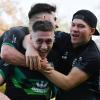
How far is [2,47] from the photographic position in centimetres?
258

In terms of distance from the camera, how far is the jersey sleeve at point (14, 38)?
2598 millimetres

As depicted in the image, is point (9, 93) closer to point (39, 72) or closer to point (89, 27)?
point (39, 72)

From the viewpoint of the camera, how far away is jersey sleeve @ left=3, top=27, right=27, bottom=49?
8.52 feet

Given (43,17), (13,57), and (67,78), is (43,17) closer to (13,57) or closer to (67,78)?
(13,57)

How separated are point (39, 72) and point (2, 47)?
31cm

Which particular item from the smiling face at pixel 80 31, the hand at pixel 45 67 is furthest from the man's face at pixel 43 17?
the smiling face at pixel 80 31

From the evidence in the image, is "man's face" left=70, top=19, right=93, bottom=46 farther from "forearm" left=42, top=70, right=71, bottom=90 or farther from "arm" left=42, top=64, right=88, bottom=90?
"forearm" left=42, top=70, right=71, bottom=90

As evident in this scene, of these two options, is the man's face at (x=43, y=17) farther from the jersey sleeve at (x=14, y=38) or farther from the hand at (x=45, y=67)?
the hand at (x=45, y=67)

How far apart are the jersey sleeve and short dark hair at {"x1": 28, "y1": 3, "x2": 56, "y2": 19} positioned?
0.53 ft

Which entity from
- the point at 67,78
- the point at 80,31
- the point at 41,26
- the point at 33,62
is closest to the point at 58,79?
the point at 67,78

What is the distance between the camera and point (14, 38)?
8.53 ft

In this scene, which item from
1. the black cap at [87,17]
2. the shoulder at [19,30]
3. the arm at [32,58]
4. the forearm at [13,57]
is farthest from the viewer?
the black cap at [87,17]

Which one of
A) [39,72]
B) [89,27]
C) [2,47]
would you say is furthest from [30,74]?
[89,27]

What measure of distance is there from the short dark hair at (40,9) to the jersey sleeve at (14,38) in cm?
16
